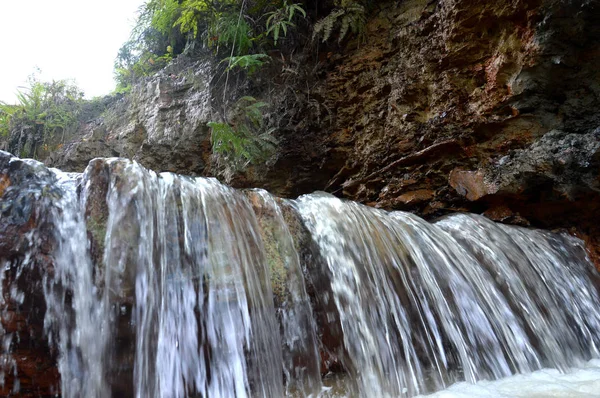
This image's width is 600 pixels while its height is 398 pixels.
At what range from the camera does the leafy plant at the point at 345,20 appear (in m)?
4.50

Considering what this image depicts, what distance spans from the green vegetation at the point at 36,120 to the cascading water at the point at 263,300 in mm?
5602

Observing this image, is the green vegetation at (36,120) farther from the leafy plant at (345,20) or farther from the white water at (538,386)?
the white water at (538,386)

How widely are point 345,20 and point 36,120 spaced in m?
5.75

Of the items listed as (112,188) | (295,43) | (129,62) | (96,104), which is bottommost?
(112,188)

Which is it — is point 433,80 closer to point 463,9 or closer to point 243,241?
point 463,9

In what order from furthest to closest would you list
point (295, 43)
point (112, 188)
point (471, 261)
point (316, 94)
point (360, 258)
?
point (295, 43) → point (316, 94) → point (471, 261) → point (360, 258) → point (112, 188)

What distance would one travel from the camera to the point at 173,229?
2.15 meters

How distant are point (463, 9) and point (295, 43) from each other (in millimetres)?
2216

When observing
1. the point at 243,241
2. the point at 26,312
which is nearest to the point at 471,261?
the point at 243,241

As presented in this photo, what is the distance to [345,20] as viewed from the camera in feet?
14.8

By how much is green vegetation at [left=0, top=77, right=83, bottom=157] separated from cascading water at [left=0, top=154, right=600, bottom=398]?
5602mm

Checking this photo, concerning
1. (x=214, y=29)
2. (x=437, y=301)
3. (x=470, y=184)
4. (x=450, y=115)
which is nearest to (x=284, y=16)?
(x=214, y=29)

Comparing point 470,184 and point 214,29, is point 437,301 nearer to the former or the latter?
point 470,184

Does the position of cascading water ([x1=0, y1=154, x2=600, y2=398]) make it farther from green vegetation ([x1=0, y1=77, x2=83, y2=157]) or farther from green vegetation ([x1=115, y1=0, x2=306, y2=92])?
green vegetation ([x1=0, y1=77, x2=83, y2=157])
